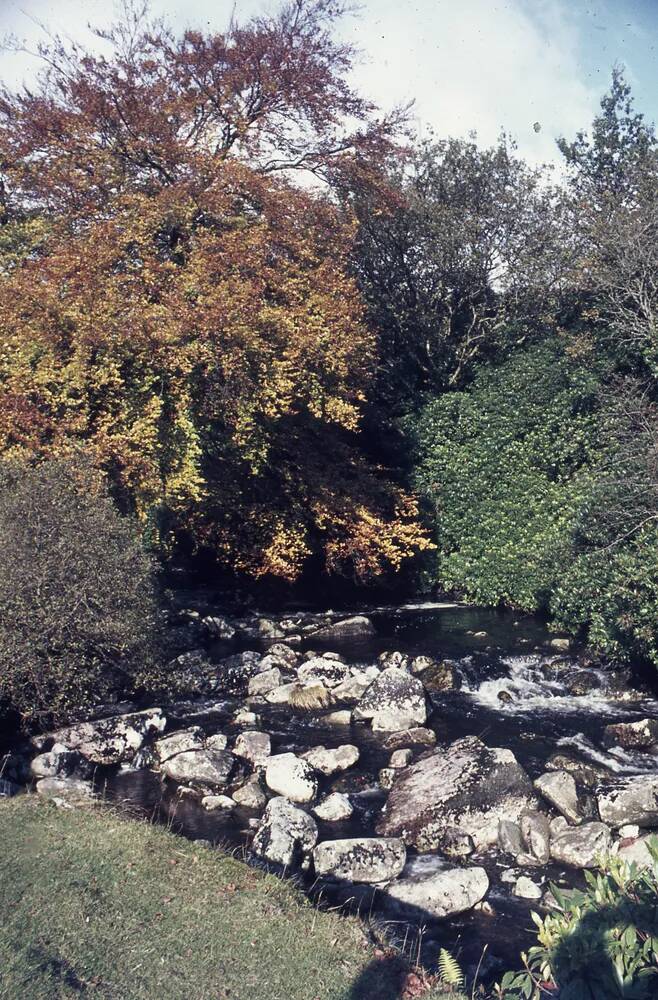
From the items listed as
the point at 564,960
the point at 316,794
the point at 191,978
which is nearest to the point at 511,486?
the point at 316,794

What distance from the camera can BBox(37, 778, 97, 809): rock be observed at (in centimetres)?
978

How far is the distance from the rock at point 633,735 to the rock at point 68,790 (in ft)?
26.0

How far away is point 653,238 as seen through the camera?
20312 mm

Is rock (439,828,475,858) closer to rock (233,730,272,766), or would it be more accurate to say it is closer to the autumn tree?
rock (233,730,272,766)

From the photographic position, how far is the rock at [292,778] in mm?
11469

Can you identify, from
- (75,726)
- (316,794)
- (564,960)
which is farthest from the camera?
(75,726)

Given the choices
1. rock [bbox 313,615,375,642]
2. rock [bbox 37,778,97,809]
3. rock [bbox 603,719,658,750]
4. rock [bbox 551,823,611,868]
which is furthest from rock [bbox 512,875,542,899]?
rock [bbox 313,615,375,642]

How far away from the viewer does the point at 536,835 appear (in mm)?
10242

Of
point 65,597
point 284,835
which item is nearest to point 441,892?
point 284,835

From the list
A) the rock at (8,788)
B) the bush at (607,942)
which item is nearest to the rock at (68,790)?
the rock at (8,788)

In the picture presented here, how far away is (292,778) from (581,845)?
3867 mm

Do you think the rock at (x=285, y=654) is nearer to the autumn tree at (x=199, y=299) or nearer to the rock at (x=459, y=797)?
the autumn tree at (x=199, y=299)

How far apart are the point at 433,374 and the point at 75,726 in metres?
16.1

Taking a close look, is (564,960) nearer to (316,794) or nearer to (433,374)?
(316,794)
